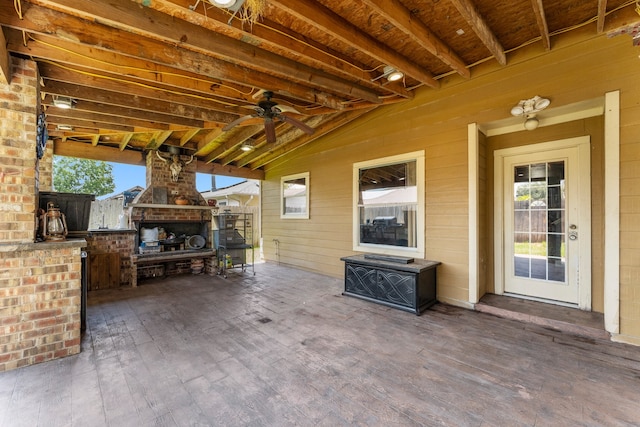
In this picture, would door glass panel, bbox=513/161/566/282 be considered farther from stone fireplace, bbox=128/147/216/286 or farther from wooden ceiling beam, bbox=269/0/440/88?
stone fireplace, bbox=128/147/216/286

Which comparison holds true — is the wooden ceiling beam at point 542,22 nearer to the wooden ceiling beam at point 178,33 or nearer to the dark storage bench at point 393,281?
the wooden ceiling beam at point 178,33

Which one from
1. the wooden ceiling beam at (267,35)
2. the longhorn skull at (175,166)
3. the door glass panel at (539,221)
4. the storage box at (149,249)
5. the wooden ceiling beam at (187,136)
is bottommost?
the storage box at (149,249)

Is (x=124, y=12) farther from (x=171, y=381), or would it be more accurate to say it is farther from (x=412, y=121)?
(x=412, y=121)

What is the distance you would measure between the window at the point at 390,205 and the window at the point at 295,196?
159 centimetres

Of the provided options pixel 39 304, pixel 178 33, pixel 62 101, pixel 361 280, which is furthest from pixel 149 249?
pixel 178 33

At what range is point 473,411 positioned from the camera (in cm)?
183

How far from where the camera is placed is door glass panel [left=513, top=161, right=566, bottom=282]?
11.8ft

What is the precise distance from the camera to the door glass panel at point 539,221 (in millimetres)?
3596

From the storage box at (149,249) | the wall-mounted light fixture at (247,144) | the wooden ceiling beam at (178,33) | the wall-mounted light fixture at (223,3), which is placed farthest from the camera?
the wall-mounted light fixture at (247,144)

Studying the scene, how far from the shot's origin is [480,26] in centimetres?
267

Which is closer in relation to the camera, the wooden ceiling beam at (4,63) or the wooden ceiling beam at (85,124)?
the wooden ceiling beam at (4,63)

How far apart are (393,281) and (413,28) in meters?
3.03

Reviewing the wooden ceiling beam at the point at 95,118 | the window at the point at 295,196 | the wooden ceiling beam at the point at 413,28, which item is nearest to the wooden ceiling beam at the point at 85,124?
the wooden ceiling beam at the point at 95,118

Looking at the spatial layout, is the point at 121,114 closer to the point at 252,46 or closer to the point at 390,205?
the point at 252,46
